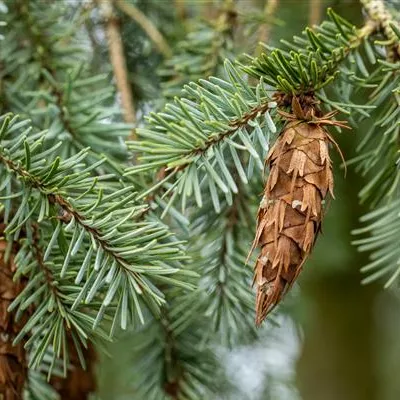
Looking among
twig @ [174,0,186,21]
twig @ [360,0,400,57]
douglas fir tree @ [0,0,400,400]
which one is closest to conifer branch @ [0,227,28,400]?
douglas fir tree @ [0,0,400,400]

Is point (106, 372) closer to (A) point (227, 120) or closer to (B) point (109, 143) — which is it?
(B) point (109, 143)

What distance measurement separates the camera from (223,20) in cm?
64

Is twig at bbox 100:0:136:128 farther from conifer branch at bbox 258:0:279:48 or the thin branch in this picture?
the thin branch

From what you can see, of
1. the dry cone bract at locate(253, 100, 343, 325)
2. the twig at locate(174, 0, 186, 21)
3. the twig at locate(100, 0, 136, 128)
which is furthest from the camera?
the twig at locate(174, 0, 186, 21)

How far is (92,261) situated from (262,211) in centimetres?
10

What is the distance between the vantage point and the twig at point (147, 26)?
0.72m

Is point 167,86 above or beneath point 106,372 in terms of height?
above

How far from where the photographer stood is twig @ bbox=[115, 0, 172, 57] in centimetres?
72

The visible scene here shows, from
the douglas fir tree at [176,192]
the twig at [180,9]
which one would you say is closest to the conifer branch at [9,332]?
the douglas fir tree at [176,192]

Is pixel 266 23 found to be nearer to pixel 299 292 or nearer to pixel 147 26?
pixel 147 26

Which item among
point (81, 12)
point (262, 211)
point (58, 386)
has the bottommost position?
point (58, 386)

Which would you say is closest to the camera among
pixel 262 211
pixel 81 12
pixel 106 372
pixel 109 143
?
pixel 262 211

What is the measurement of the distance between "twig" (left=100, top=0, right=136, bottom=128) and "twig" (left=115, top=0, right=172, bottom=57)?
1cm

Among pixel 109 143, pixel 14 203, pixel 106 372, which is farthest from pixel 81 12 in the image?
pixel 106 372
